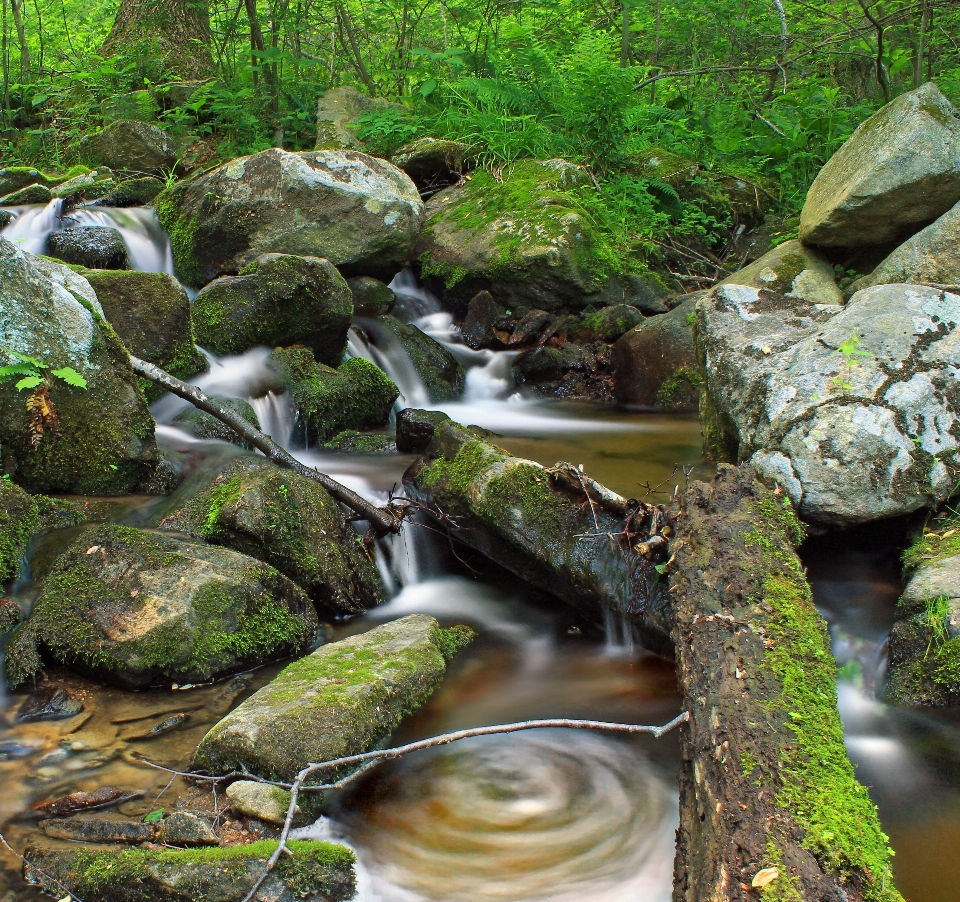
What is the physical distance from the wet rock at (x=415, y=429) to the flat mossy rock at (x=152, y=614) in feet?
8.37

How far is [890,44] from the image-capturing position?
39.8 feet

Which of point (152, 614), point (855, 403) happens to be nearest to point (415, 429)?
point (152, 614)

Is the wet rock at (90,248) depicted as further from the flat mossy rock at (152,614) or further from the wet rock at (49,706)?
the wet rock at (49,706)

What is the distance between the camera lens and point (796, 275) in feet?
25.2

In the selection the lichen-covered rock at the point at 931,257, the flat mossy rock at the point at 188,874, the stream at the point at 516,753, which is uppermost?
the lichen-covered rock at the point at 931,257

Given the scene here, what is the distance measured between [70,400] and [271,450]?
1.26m

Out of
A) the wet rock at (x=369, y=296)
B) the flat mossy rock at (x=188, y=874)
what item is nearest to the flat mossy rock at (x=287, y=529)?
the flat mossy rock at (x=188, y=874)

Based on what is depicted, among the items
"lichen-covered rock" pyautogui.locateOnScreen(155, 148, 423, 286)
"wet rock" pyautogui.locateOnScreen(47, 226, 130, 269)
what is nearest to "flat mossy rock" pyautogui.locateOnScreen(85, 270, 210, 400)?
"wet rock" pyautogui.locateOnScreen(47, 226, 130, 269)

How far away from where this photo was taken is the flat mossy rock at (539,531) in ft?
13.6

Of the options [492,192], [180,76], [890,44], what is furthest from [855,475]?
[180,76]

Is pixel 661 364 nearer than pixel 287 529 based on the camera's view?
No

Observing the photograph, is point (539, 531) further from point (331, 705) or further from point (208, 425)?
point (208, 425)

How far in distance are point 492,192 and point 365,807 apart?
358 inches

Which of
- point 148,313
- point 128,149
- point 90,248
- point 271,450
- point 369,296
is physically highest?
point 128,149
